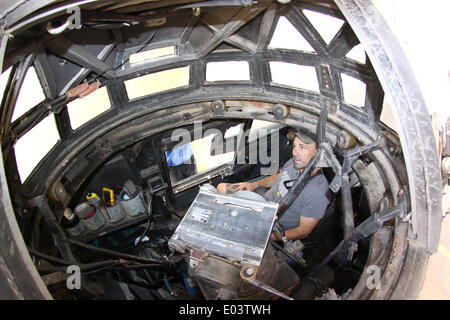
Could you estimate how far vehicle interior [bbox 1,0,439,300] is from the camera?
2.62 meters

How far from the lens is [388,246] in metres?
2.70

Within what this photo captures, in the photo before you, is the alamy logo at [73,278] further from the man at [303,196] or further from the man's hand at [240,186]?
the man's hand at [240,186]

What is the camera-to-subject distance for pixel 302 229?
3.93 m

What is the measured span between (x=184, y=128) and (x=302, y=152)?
4.91ft

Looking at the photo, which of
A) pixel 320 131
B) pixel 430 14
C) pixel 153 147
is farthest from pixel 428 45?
pixel 153 147

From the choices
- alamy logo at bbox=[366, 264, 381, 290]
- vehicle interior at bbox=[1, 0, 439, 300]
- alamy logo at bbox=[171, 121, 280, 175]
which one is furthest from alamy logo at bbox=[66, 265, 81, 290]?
alamy logo at bbox=[366, 264, 381, 290]

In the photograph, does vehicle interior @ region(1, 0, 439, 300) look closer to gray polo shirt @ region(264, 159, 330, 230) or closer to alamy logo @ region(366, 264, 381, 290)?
alamy logo @ region(366, 264, 381, 290)

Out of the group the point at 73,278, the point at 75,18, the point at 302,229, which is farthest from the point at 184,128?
the point at 75,18

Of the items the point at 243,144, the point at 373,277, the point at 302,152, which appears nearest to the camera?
the point at 373,277

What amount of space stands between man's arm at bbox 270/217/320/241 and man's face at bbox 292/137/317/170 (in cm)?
63

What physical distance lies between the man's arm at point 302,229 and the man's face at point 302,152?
630mm

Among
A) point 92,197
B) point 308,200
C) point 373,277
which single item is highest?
point 92,197

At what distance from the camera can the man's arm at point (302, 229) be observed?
12.8 feet

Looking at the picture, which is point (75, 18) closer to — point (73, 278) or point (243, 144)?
point (73, 278)
